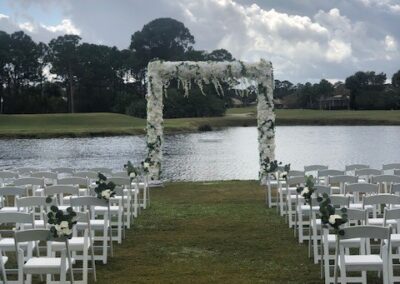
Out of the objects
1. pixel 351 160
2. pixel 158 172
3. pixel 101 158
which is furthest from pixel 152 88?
pixel 101 158

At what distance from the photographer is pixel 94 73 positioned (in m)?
82.9

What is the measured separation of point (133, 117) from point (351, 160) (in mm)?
45123

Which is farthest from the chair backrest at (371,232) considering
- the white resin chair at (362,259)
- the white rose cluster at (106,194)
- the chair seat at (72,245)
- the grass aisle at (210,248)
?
the white rose cluster at (106,194)

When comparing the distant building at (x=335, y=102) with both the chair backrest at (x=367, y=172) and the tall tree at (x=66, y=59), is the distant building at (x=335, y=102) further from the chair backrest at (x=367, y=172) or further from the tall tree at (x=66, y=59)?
the chair backrest at (x=367, y=172)

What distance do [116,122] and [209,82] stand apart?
5044cm

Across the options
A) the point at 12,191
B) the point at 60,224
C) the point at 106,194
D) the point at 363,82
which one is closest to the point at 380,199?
the point at 106,194

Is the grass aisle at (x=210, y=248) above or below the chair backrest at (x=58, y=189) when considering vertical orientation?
below

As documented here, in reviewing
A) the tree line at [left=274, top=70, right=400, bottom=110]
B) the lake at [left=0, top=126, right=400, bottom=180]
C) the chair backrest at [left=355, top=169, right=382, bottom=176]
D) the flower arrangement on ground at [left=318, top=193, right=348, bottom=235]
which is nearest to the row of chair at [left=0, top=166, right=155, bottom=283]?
the flower arrangement on ground at [left=318, top=193, right=348, bottom=235]

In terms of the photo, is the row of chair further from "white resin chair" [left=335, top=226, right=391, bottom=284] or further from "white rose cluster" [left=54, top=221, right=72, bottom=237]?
"white resin chair" [left=335, top=226, right=391, bottom=284]

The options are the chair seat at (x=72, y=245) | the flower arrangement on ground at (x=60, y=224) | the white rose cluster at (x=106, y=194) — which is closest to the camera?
the flower arrangement on ground at (x=60, y=224)

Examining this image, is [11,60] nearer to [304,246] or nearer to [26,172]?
[26,172]

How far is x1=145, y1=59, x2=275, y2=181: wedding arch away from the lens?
679 inches

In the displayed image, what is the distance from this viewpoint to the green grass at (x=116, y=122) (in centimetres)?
5738

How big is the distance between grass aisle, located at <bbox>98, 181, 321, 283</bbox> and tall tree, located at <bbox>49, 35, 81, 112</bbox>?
229 ft
